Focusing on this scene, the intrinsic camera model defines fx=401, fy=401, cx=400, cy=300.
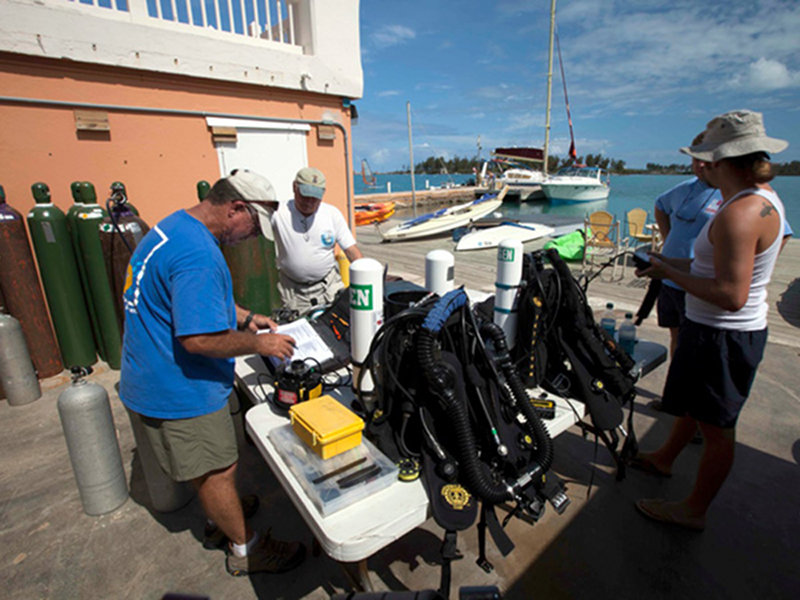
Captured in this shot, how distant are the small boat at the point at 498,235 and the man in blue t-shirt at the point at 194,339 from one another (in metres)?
10.1

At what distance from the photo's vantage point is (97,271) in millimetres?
4285

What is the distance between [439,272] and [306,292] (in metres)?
1.78

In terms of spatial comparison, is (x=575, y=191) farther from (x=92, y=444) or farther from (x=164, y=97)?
(x=92, y=444)

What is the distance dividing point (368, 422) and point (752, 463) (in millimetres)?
3097

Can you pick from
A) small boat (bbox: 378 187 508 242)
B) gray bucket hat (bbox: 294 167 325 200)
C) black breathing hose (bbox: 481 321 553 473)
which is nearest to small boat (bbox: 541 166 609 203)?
small boat (bbox: 378 187 508 242)

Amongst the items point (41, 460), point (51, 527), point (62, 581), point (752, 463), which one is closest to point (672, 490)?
point (752, 463)

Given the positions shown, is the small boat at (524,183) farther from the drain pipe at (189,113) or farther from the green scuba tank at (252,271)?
the green scuba tank at (252,271)

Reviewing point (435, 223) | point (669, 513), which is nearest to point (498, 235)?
point (435, 223)

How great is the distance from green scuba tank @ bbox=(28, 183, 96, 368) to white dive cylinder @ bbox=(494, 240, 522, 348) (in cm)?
412

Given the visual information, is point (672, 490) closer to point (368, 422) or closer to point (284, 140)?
point (368, 422)

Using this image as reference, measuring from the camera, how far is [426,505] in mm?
1389

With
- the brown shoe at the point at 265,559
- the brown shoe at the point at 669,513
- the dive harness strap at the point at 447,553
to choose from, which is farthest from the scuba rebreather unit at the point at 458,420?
the brown shoe at the point at 669,513

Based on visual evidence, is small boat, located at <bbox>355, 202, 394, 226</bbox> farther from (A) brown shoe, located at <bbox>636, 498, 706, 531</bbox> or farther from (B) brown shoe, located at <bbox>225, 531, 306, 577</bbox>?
(B) brown shoe, located at <bbox>225, 531, 306, 577</bbox>

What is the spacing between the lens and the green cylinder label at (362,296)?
1.75 meters
